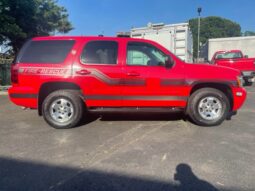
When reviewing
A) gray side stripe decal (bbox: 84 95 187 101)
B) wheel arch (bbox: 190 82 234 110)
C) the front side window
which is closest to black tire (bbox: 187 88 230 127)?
wheel arch (bbox: 190 82 234 110)

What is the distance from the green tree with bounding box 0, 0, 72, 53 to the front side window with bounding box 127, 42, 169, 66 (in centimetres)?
1069

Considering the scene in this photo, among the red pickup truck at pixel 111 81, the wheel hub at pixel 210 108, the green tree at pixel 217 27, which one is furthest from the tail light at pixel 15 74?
the green tree at pixel 217 27

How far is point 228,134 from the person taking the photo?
4676 millimetres

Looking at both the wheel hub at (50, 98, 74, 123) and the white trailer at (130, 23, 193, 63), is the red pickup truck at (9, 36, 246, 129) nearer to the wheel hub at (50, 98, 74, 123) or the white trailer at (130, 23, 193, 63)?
the wheel hub at (50, 98, 74, 123)

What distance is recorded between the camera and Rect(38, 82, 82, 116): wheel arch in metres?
5.09

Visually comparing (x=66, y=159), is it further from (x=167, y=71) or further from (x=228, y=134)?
(x=228, y=134)

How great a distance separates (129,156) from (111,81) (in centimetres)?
191

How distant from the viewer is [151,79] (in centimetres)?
501

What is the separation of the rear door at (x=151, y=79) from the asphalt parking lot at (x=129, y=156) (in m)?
0.60

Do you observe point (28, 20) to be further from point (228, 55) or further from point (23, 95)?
point (228, 55)

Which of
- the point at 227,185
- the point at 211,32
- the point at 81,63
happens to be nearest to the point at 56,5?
the point at 81,63

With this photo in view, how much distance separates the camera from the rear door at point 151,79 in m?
5.00

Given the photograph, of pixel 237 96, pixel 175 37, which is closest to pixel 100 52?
pixel 237 96

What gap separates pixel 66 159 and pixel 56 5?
56.9 ft
